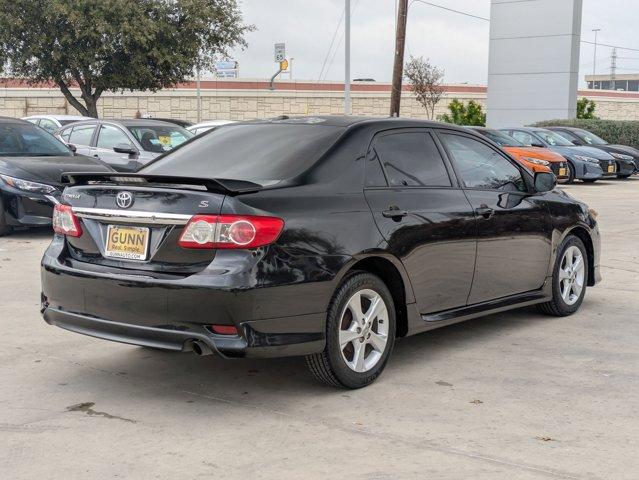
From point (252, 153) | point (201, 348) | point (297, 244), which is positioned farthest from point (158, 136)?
point (201, 348)

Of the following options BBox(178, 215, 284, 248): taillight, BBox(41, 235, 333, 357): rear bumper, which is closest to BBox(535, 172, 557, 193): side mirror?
BBox(41, 235, 333, 357): rear bumper

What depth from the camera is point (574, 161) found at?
23625 millimetres

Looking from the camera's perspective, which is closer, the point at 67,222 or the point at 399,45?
the point at 67,222

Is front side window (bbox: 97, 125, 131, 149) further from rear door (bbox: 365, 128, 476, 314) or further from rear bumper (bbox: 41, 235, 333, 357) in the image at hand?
rear bumper (bbox: 41, 235, 333, 357)

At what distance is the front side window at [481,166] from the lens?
655cm

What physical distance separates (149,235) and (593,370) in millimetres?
2938

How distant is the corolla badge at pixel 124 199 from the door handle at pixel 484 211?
98.1 inches

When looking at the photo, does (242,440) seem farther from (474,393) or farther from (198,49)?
(198,49)

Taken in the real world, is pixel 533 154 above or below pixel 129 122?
below

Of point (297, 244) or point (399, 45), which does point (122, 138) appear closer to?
point (297, 244)

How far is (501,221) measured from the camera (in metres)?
6.68

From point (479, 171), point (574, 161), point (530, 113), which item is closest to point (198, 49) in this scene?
point (530, 113)

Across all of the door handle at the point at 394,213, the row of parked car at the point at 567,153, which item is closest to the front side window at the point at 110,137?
the row of parked car at the point at 567,153

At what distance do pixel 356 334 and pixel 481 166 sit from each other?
2.01 m
